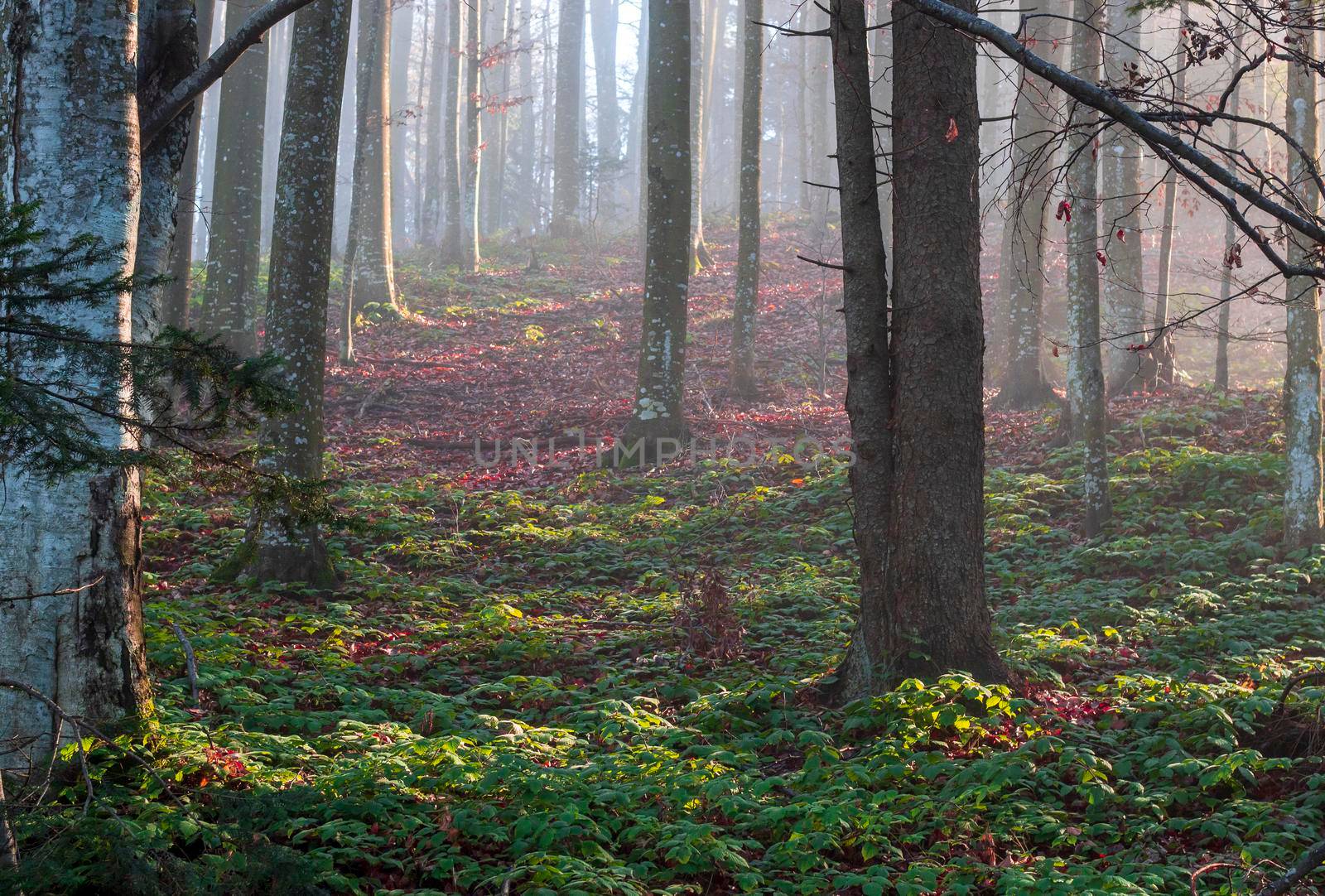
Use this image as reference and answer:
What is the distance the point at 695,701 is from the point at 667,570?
3.43 meters

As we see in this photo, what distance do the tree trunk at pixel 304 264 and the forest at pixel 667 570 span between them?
35 millimetres

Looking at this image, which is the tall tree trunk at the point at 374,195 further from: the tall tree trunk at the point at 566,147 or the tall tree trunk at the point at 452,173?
the tall tree trunk at the point at 566,147

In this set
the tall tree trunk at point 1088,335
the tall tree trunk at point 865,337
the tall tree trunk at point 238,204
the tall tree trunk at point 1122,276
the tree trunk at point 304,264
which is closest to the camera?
the tall tree trunk at point 865,337

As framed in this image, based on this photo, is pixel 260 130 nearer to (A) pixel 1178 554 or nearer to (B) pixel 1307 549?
(A) pixel 1178 554

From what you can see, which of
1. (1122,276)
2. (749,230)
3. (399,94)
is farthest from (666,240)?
(399,94)

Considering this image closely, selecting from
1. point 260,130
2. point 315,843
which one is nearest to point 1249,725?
point 315,843

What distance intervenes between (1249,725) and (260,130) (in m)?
15.5

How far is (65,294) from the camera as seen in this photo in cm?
272

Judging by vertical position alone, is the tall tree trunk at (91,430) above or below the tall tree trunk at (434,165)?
below

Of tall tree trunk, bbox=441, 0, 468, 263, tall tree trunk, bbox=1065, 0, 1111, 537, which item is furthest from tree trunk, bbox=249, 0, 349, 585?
tall tree trunk, bbox=441, 0, 468, 263

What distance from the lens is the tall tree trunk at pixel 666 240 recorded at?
498 inches

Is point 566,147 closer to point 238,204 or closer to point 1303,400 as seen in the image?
point 238,204

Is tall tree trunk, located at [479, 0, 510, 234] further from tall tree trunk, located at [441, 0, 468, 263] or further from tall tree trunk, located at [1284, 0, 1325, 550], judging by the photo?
tall tree trunk, located at [1284, 0, 1325, 550]

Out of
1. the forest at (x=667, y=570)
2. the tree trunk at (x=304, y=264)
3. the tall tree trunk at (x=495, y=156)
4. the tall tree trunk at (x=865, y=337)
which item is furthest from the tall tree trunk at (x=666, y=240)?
the tall tree trunk at (x=495, y=156)
